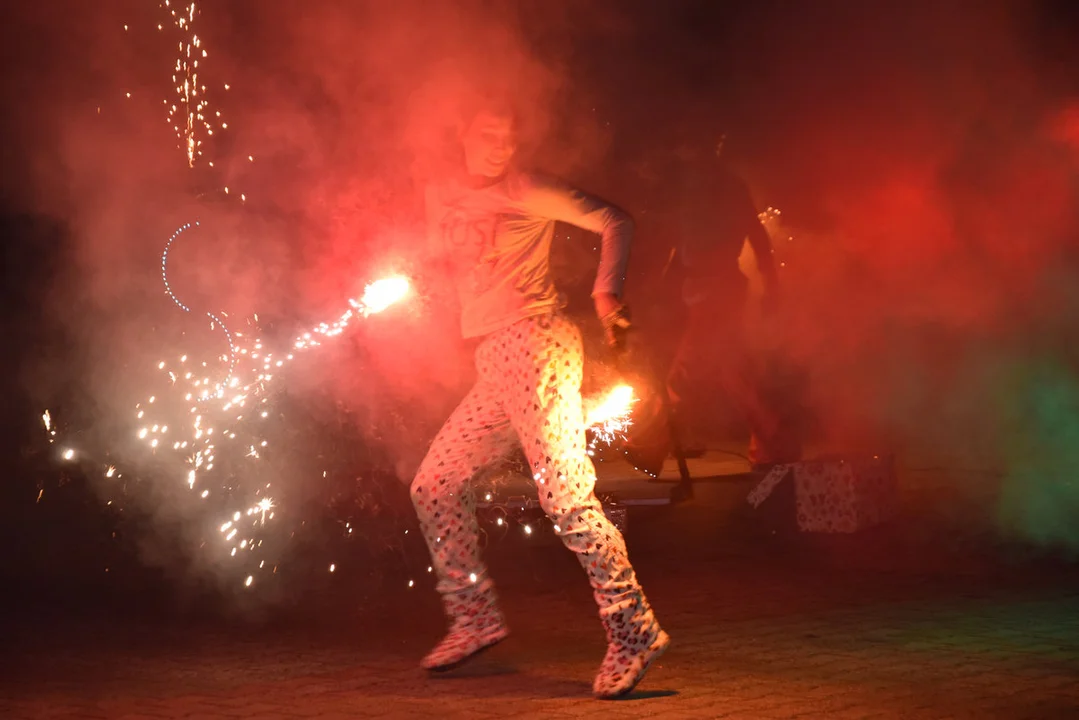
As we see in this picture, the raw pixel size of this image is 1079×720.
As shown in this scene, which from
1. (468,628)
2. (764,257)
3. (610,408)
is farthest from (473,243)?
(764,257)

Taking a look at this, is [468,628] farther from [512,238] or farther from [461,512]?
[512,238]

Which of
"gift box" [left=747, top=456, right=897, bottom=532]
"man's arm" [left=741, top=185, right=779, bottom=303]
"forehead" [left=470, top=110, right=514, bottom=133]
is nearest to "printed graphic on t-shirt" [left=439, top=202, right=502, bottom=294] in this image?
"forehead" [left=470, top=110, right=514, bottom=133]

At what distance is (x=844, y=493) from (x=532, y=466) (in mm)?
4149

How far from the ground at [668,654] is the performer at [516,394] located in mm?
237

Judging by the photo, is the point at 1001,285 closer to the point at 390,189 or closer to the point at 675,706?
the point at 390,189

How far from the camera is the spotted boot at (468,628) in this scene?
14.4 ft

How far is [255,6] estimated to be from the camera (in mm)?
7117

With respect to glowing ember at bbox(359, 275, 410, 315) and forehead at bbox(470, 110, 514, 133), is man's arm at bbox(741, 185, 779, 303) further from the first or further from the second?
forehead at bbox(470, 110, 514, 133)

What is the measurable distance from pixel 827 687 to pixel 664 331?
9641mm

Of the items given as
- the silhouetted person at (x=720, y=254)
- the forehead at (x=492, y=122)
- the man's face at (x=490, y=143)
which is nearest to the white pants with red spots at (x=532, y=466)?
the man's face at (x=490, y=143)

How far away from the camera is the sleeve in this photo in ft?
13.5

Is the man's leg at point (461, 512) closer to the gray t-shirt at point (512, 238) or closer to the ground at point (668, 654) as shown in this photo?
the ground at point (668, 654)

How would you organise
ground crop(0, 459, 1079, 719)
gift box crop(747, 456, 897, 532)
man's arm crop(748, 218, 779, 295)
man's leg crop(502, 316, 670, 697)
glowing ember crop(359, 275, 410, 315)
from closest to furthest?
ground crop(0, 459, 1079, 719) < man's leg crop(502, 316, 670, 697) < glowing ember crop(359, 275, 410, 315) < gift box crop(747, 456, 897, 532) < man's arm crop(748, 218, 779, 295)

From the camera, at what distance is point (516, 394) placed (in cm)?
423
